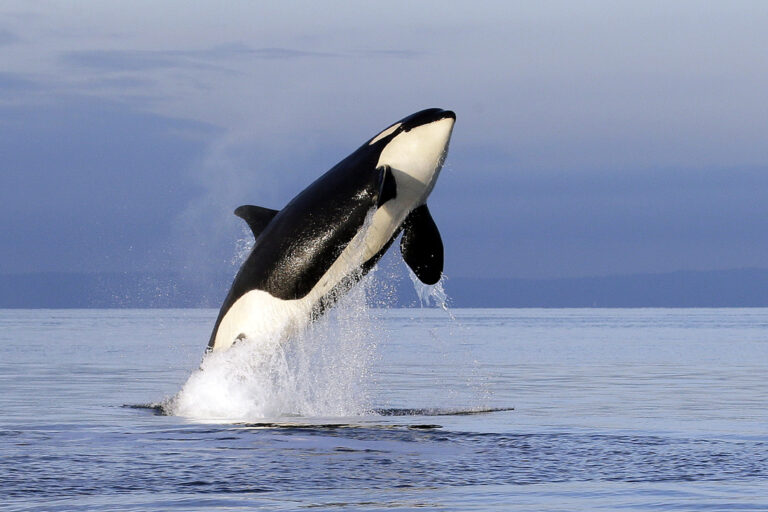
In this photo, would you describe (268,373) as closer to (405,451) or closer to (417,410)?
(417,410)

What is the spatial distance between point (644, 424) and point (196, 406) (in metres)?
6.26

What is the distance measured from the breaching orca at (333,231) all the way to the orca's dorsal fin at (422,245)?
0.70ft

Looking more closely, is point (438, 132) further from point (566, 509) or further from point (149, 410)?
point (566, 509)

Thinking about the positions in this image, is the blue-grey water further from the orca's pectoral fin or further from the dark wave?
the orca's pectoral fin

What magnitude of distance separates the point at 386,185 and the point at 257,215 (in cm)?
210

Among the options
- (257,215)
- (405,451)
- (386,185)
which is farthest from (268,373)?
(405,451)

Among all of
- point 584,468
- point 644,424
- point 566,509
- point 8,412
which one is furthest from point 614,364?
point 566,509

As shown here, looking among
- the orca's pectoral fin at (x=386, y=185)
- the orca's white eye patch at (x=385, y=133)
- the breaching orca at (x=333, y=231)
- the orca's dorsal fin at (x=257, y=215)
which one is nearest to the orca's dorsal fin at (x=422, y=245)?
the breaching orca at (x=333, y=231)

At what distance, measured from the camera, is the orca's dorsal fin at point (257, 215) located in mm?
16156

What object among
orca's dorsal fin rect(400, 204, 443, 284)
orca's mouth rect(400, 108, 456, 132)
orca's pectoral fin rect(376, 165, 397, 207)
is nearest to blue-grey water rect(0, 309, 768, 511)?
orca's dorsal fin rect(400, 204, 443, 284)

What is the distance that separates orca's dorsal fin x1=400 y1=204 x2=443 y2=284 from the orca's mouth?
3.70 feet

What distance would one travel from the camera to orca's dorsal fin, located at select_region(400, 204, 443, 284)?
52.5 feet

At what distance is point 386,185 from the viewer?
1524 centimetres

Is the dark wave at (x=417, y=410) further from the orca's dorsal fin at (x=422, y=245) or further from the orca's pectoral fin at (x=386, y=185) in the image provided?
the orca's pectoral fin at (x=386, y=185)
